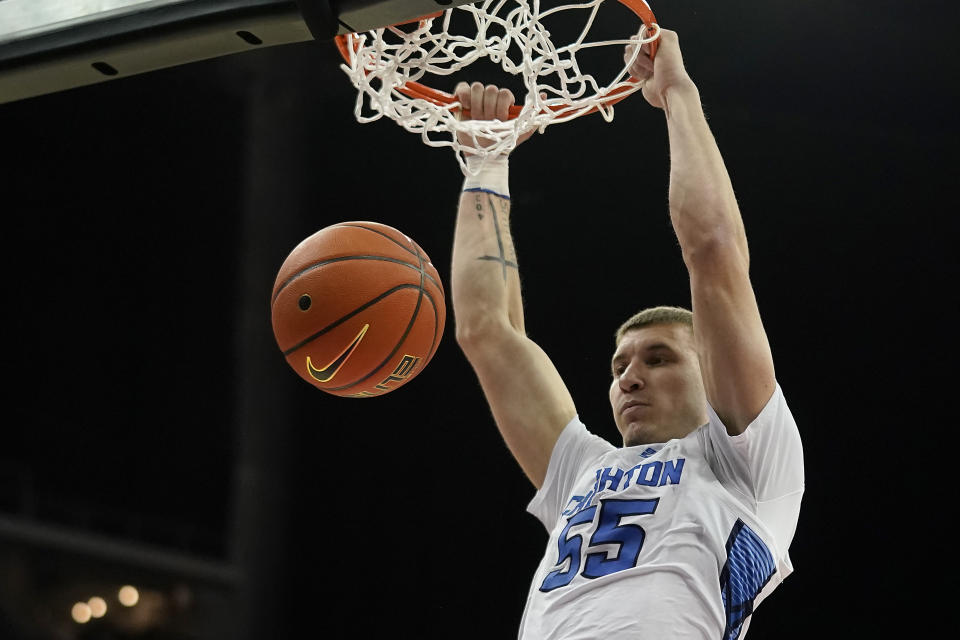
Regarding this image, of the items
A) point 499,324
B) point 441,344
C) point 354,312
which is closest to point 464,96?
point 499,324

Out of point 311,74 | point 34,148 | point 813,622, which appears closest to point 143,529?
point 34,148

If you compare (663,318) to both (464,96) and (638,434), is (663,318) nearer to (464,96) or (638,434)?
(638,434)

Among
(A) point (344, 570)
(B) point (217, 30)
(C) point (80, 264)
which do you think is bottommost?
(A) point (344, 570)

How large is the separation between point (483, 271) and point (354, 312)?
23.8 inches

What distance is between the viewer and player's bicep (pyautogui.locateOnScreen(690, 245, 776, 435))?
194 cm

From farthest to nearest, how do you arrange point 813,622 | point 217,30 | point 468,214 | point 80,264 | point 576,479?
point 80,264
point 813,622
point 468,214
point 576,479
point 217,30

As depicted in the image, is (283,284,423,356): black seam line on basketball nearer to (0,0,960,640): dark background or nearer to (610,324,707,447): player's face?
(610,324,707,447): player's face

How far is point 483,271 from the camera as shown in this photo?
265 centimetres

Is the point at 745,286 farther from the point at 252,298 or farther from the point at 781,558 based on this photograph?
the point at 252,298

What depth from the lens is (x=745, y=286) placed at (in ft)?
6.59

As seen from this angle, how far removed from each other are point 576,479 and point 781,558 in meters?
0.46

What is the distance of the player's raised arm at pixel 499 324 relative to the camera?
2.45 metres

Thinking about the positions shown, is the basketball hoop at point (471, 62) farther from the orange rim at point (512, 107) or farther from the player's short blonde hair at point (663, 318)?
the player's short blonde hair at point (663, 318)

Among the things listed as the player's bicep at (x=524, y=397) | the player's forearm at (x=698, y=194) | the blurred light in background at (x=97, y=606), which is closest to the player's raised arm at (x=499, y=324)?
the player's bicep at (x=524, y=397)
